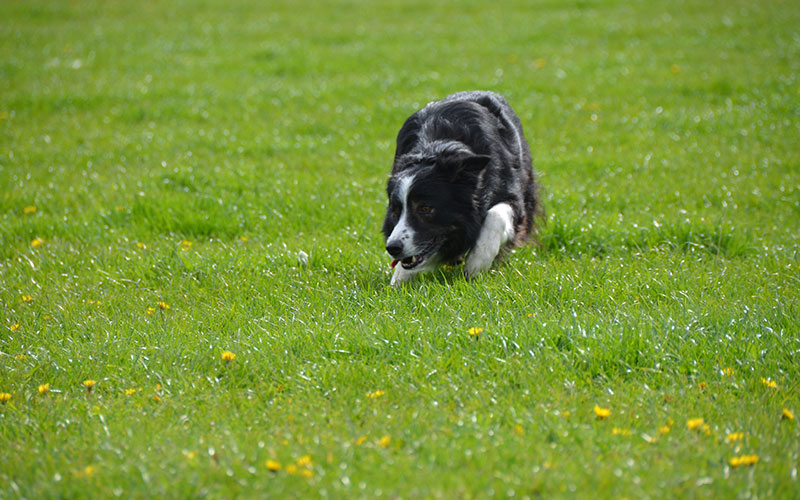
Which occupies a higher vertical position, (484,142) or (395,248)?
(484,142)

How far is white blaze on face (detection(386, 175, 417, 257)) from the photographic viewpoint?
4.58 metres

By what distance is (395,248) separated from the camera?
456 centimetres

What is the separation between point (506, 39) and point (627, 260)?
9.41 metres

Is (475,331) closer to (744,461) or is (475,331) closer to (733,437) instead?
(733,437)

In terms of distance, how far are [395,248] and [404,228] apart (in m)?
0.17

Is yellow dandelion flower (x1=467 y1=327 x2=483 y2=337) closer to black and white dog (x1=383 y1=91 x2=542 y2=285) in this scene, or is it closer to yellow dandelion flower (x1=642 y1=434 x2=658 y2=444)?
black and white dog (x1=383 y1=91 x2=542 y2=285)

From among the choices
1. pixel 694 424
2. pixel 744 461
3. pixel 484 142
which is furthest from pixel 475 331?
pixel 484 142

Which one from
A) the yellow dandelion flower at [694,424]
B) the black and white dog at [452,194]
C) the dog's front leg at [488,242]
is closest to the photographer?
the yellow dandelion flower at [694,424]

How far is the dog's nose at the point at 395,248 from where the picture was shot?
4551mm

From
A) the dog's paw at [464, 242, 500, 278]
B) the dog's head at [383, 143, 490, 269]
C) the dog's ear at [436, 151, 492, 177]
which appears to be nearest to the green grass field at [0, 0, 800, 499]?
the dog's paw at [464, 242, 500, 278]

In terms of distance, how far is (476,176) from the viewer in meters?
4.73

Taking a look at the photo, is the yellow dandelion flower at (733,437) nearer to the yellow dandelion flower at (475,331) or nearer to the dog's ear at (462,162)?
the yellow dandelion flower at (475,331)

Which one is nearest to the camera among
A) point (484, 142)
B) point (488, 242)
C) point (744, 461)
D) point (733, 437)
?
point (744, 461)

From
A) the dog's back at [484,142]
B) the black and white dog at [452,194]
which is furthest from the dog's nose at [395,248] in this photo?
the dog's back at [484,142]
